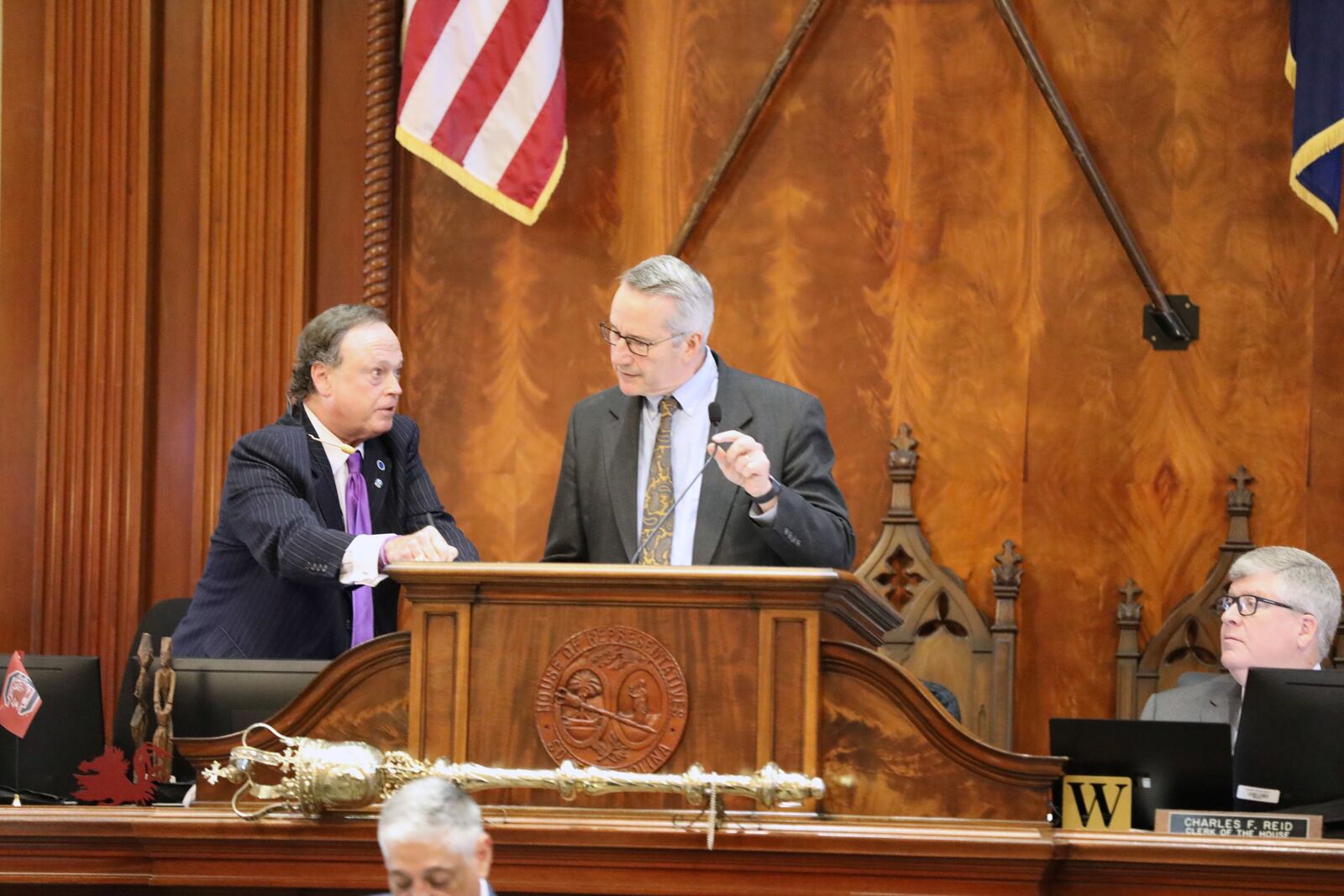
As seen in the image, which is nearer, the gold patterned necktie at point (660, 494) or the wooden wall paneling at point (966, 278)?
the gold patterned necktie at point (660, 494)

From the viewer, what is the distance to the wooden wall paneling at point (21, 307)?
5.53 metres

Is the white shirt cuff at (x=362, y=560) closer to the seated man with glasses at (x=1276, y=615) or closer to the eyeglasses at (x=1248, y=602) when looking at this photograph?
the seated man with glasses at (x=1276, y=615)

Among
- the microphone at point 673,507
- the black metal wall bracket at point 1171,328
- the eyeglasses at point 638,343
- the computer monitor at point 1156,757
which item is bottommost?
the computer monitor at point 1156,757

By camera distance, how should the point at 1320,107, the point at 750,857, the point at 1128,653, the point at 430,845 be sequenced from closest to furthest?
the point at 430,845 → the point at 750,857 → the point at 1320,107 → the point at 1128,653

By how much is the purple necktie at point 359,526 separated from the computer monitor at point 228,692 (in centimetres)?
53

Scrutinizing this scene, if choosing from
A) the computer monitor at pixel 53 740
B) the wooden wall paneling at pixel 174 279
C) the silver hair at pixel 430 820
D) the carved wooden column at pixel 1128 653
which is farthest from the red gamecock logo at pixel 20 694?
the carved wooden column at pixel 1128 653

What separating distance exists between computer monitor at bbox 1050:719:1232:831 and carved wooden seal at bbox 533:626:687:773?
2.33 feet

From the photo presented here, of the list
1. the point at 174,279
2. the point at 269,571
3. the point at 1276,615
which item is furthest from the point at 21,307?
the point at 1276,615

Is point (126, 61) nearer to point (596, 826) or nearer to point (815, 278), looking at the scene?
point (815, 278)

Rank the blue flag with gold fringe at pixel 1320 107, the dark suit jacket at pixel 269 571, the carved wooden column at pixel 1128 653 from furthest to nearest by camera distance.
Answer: the carved wooden column at pixel 1128 653
the blue flag with gold fringe at pixel 1320 107
the dark suit jacket at pixel 269 571

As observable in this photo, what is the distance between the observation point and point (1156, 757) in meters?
3.13

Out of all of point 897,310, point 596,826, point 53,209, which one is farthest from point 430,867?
point 53,209

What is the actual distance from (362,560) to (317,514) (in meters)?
0.39

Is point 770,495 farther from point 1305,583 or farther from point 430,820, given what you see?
point 1305,583
